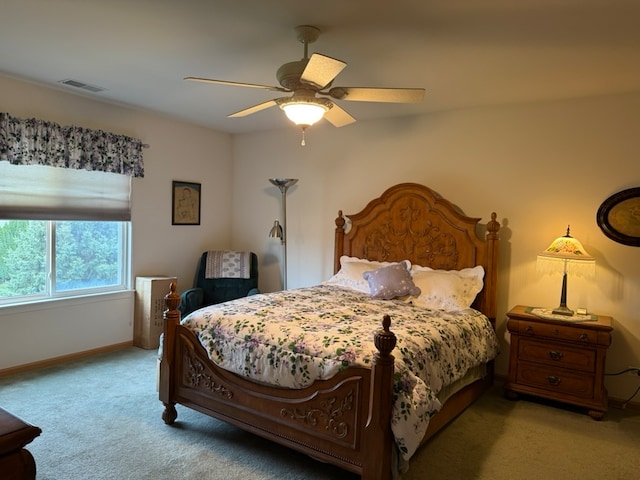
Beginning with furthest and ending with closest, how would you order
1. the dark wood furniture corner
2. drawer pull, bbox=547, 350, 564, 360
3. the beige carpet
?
1. drawer pull, bbox=547, 350, 564, 360
2. the beige carpet
3. the dark wood furniture corner

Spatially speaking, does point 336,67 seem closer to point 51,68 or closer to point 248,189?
point 51,68

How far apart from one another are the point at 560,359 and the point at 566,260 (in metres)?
0.78

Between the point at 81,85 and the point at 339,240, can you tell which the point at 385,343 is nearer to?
the point at 339,240

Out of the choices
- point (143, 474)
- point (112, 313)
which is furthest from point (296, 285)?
point (143, 474)

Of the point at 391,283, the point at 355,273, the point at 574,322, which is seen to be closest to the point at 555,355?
the point at 574,322

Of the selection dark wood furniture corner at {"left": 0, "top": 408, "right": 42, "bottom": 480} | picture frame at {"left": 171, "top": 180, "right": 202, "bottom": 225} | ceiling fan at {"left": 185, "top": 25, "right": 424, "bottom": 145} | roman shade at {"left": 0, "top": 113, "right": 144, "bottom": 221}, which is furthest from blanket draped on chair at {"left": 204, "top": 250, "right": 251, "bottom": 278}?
dark wood furniture corner at {"left": 0, "top": 408, "right": 42, "bottom": 480}

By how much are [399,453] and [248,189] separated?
415 cm

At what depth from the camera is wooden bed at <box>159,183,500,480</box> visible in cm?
215

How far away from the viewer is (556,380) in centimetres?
339

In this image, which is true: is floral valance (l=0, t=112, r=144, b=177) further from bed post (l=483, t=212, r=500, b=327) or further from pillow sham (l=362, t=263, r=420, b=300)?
bed post (l=483, t=212, r=500, b=327)

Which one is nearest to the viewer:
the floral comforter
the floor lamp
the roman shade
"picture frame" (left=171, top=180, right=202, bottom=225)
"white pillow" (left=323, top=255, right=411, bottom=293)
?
the floral comforter

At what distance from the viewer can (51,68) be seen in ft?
11.1

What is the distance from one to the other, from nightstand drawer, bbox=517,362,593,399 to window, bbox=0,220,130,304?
155 inches

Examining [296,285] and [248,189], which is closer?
[296,285]
